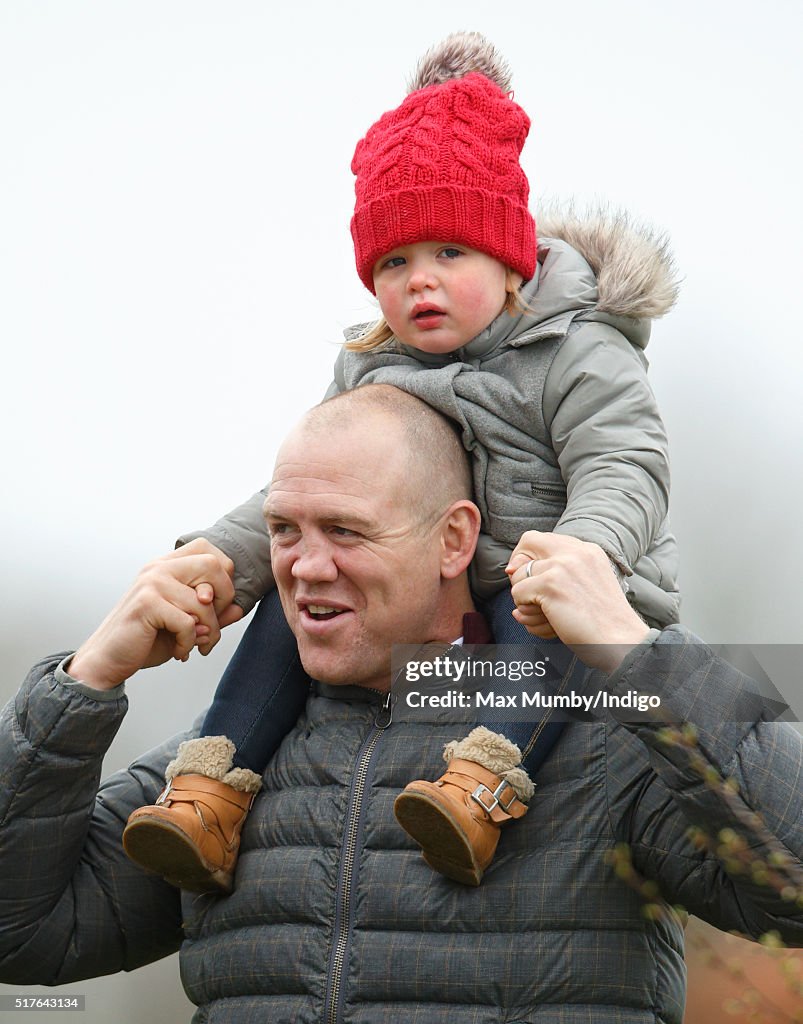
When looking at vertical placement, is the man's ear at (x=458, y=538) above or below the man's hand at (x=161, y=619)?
above

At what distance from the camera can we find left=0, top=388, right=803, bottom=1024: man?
2.30m

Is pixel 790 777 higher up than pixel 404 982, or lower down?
higher up

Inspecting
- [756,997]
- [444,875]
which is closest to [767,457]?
[444,875]

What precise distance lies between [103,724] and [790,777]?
1319mm

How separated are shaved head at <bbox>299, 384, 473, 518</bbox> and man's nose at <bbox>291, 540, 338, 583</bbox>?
206mm

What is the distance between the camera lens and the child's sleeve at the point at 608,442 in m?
2.47

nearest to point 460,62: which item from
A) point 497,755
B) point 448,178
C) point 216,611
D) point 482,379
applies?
point 448,178

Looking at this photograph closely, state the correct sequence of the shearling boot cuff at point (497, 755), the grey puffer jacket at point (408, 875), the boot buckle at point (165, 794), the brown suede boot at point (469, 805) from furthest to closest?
the boot buckle at point (165, 794) → the shearling boot cuff at point (497, 755) → the brown suede boot at point (469, 805) → the grey puffer jacket at point (408, 875)

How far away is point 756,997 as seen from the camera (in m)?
1.17

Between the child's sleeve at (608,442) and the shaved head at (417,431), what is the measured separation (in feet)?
0.76

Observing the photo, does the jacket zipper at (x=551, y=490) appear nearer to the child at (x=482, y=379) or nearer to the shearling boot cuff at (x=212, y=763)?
the child at (x=482, y=379)

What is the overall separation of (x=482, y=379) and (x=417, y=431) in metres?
0.17

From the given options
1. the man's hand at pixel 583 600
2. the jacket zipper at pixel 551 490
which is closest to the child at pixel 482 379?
the jacket zipper at pixel 551 490

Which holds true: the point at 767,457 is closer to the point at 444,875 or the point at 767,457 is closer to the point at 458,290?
the point at 458,290
